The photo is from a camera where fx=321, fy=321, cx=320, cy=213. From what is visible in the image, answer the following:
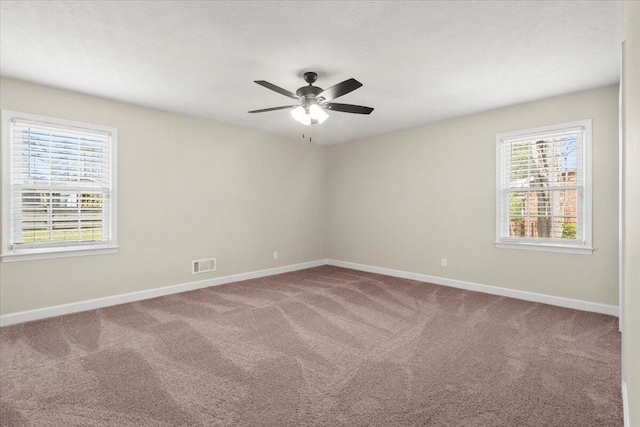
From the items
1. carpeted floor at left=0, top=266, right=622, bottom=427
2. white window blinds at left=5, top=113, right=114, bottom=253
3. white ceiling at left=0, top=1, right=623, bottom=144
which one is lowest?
carpeted floor at left=0, top=266, right=622, bottom=427

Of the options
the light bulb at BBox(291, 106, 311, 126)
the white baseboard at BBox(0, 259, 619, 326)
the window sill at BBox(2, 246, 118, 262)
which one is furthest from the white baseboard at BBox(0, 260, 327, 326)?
the light bulb at BBox(291, 106, 311, 126)

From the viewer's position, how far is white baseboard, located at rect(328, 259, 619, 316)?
12.3 feet

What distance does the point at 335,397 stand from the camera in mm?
2102

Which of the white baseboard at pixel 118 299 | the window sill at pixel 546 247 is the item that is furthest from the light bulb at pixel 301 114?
the window sill at pixel 546 247

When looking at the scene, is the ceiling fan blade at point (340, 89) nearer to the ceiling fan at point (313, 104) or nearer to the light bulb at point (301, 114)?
the ceiling fan at point (313, 104)

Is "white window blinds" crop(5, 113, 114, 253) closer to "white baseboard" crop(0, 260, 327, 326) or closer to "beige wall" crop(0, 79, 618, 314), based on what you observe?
"beige wall" crop(0, 79, 618, 314)

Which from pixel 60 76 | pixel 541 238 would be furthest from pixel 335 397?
pixel 60 76

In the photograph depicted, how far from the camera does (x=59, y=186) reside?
146 inches

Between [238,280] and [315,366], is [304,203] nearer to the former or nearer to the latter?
[238,280]

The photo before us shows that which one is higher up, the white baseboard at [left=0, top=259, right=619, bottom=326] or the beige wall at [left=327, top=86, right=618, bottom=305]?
the beige wall at [left=327, top=86, right=618, bottom=305]

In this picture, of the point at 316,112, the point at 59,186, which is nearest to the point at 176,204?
the point at 59,186

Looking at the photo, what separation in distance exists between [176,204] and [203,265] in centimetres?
103

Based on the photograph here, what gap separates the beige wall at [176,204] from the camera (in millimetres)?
3664

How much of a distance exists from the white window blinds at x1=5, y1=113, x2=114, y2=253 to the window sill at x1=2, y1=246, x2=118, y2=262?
0.07 m
